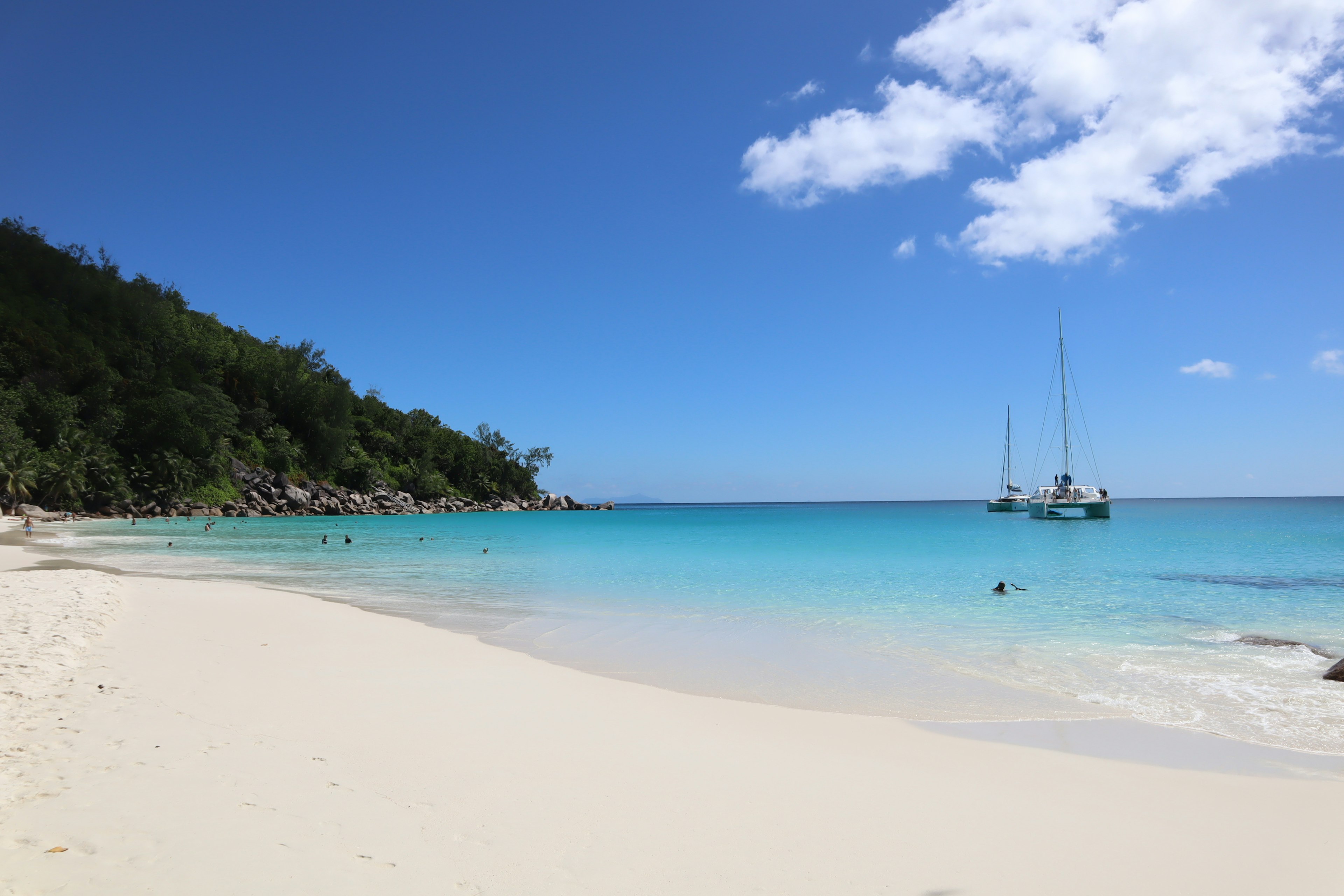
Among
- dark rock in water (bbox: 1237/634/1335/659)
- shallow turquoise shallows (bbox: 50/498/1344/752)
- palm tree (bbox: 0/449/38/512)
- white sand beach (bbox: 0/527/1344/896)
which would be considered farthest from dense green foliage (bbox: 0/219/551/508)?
dark rock in water (bbox: 1237/634/1335/659)

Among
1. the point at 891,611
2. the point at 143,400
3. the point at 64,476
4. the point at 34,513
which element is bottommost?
the point at 891,611

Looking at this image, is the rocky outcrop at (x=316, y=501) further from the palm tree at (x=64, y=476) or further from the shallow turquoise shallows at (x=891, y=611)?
the shallow turquoise shallows at (x=891, y=611)

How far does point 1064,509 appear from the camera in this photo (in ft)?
209

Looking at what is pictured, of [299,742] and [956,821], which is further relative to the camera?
[299,742]

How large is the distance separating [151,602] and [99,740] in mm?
8746

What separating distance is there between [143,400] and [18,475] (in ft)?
53.7

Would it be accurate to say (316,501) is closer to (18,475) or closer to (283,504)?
(283,504)

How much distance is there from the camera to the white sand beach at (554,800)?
3238 millimetres

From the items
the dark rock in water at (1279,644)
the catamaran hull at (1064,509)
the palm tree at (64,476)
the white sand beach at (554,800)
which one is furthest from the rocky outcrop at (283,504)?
the catamaran hull at (1064,509)

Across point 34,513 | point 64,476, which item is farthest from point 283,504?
point 34,513

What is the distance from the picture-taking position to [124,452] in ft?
176

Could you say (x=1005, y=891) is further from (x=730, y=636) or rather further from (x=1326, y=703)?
(x=730, y=636)

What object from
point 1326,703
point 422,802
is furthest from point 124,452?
point 1326,703

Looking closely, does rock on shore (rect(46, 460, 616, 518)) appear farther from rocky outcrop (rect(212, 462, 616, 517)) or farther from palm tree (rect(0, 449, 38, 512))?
palm tree (rect(0, 449, 38, 512))
